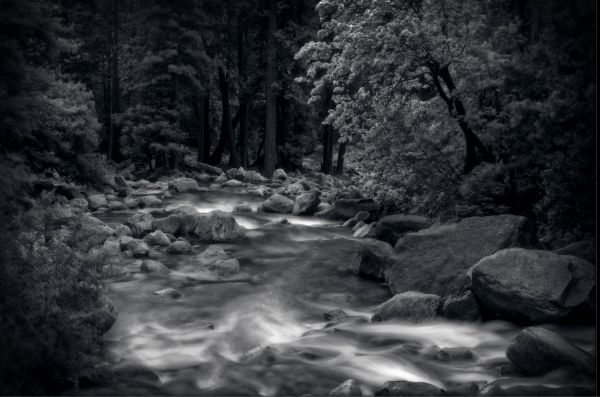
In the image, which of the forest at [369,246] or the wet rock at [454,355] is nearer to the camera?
the forest at [369,246]

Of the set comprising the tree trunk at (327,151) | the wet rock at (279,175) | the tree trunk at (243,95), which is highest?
the tree trunk at (243,95)

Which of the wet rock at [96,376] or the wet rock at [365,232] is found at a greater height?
the wet rock at [365,232]

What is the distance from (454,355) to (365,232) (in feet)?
25.0

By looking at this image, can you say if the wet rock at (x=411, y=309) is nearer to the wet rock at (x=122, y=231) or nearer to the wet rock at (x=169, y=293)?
the wet rock at (x=169, y=293)

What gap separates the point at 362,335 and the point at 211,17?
2264 centimetres

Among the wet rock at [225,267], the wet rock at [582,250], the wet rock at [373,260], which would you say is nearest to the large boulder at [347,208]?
the wet rock at [373,260]

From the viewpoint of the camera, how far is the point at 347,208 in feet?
57.6

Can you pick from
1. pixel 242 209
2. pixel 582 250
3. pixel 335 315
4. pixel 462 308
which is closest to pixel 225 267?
pixel 335 315

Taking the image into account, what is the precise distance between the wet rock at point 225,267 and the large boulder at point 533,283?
5199 millimetres

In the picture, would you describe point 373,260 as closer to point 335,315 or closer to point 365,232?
point 335,315

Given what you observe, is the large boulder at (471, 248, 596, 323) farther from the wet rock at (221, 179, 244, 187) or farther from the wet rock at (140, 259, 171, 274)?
the wet rock at (221, 179, 244, 187)

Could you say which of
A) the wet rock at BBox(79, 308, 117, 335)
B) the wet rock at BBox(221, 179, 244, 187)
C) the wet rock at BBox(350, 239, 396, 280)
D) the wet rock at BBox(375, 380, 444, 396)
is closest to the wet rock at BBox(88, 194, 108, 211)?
the wet rock at BBox(221, 179, 244, 187)

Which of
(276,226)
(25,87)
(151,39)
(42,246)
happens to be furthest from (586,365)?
(151,39)

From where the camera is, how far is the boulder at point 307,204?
1834 cm
